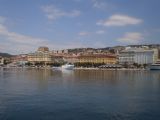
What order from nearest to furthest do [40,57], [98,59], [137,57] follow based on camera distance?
[137,57], [98,59], [40,57]

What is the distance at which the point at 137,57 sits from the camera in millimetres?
143500

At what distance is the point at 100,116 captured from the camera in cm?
1839

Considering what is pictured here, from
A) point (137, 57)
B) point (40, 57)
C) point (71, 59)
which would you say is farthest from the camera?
point (40, 57)

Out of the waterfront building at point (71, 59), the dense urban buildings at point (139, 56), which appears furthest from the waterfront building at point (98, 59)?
the dense urban buildings at point (139, 56)

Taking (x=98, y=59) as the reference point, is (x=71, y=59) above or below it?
above

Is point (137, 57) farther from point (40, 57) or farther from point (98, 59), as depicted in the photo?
point (40, 57)

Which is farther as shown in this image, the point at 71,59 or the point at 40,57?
the point at 40,57

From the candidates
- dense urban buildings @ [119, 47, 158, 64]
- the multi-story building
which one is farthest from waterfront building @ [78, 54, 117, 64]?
the multi-story building

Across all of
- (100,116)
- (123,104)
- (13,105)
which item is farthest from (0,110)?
(123,104)

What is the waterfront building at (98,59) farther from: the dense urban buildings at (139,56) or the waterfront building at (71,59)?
the dense urban buildings at (139,56)

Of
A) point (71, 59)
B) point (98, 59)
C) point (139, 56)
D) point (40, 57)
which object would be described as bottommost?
point (98, 59)

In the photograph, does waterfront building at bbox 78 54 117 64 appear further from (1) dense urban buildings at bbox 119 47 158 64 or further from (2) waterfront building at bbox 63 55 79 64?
(1) dense urban buildings at bbox 119 47 158 64

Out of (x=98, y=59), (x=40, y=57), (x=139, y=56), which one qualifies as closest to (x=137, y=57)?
(x=139, y=56)

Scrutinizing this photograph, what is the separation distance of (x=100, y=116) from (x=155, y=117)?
2.80m
